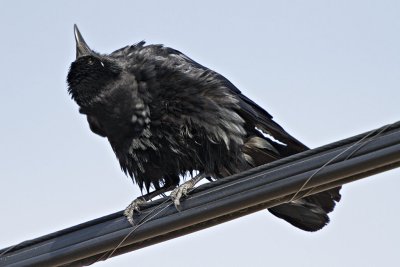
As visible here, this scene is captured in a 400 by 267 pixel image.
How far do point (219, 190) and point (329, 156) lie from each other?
28.0 inches

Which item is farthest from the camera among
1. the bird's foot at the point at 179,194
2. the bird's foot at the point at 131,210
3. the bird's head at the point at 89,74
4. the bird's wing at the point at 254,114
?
the bird's wing at the point at 254,114

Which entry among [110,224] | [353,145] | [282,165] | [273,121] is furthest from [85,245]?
[273,121]

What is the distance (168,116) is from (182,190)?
1.29 meters

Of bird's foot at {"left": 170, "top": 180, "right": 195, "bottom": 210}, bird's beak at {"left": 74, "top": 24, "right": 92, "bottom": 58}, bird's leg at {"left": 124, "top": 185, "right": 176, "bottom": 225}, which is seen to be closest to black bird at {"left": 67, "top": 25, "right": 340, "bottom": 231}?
bird's beak at {"left": 74, "top": 24, "right": 92, "bottom": 58}

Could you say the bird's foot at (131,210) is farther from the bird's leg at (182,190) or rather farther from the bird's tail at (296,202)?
the bird's tail at (296,202)

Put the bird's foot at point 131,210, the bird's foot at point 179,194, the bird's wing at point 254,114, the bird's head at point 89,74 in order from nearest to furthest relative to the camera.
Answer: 1. the bird's foot at point 179,194
2. the bird's foot at point 131,210
3. the bird's head at point 89,74
4. the bird's wing at point 254,114

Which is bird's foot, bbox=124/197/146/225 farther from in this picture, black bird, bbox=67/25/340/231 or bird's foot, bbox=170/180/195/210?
black bird, bbox=67/25/340/231

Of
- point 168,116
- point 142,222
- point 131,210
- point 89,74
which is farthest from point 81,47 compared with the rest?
point 142,222

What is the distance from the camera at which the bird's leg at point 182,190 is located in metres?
5.18

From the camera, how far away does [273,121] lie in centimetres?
738

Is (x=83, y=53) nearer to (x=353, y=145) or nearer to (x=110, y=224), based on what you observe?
(x=110, y=224)

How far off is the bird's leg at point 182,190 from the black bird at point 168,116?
0.02 meters

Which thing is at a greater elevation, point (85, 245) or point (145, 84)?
point (145, 84)

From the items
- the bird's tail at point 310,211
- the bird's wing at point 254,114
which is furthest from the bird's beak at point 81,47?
the bird's tail at point 310,211
